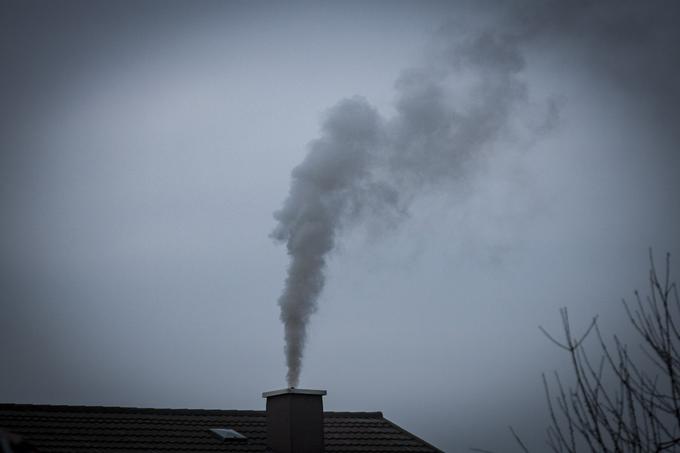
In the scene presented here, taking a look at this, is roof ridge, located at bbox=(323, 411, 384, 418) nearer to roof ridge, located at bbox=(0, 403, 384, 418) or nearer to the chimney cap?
roof ridge, located at bbox=(0, 403, 384, 418)

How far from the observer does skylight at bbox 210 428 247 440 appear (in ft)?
34.7

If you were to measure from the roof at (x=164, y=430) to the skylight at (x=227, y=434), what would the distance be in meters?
0.06

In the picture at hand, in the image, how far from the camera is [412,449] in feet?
36.3

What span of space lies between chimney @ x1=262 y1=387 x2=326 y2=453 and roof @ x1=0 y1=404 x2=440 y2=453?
379 mm

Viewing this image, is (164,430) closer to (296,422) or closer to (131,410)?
(131,410)

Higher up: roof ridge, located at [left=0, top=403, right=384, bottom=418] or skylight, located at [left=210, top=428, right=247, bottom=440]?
roof ridge, located at [left=0, top=403, right=384, bottom=418]

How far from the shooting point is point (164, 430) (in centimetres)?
1074

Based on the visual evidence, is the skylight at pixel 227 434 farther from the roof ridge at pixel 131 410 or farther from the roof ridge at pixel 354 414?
the roof ridge at pixel 354 414

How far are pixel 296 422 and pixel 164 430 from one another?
222 cm

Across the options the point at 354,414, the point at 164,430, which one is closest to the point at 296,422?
the point at 164,430

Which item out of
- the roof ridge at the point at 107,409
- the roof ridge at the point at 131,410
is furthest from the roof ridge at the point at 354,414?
the roof ridge at the point at 107,409

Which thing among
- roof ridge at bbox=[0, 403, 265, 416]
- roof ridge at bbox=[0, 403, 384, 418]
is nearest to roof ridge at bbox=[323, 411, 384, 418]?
roof ridge at bbox=[0, 403, 384, 418]

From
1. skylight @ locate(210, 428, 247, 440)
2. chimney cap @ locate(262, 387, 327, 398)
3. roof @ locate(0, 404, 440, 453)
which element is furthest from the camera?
skylight @ locate(210, 428, 247, 440)

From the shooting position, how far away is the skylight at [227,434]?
10.6m
